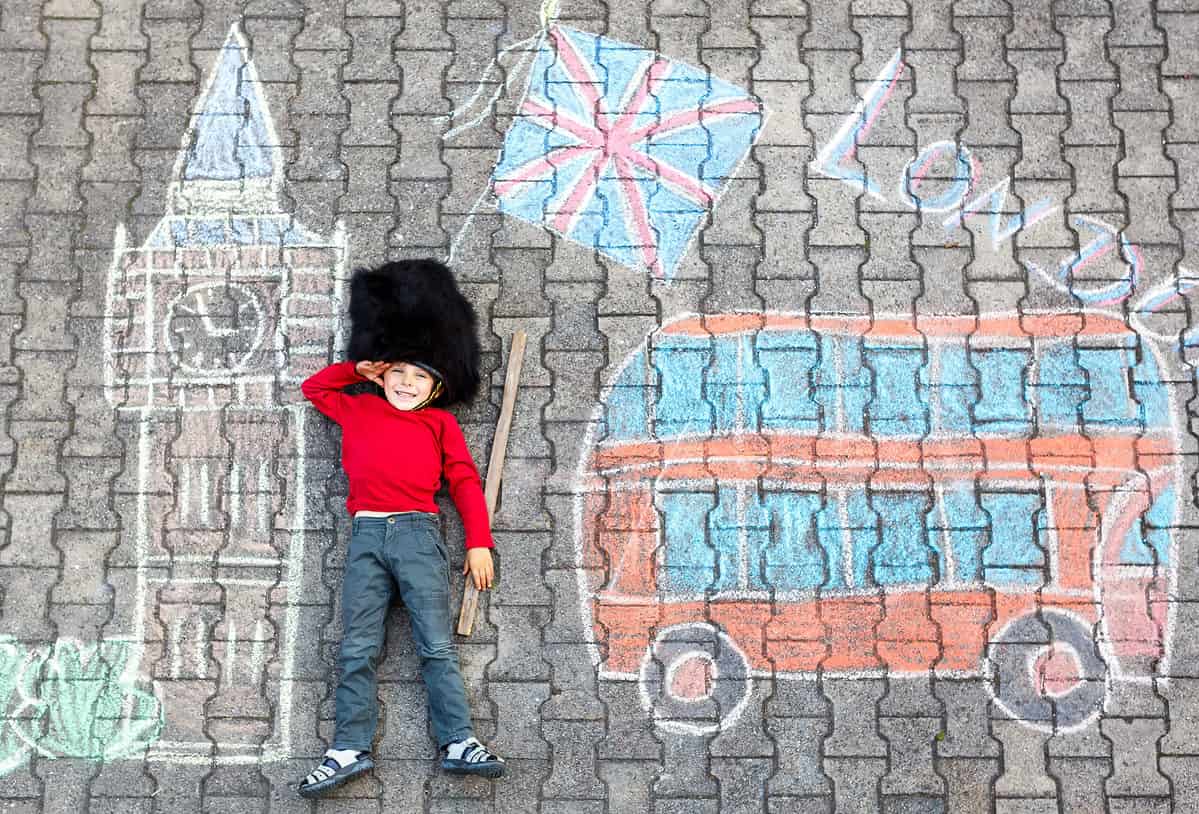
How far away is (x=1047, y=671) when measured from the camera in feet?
14.2

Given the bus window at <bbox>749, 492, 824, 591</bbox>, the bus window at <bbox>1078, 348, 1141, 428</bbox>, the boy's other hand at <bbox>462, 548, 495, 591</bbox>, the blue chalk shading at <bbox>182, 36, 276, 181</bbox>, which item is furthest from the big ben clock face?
the bus window at <bbox>1078, 348, 1141, 428</bbox>

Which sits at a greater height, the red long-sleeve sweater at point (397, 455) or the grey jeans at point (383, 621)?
the red long-sleeve sweater at point (397, 455)

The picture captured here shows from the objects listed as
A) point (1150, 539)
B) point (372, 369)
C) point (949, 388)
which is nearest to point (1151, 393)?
point (1150, 539)

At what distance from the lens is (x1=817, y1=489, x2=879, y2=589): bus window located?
14.4 ft

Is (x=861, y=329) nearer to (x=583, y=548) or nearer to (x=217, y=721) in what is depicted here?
(x=583, y=548)

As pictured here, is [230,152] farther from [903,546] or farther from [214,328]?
[903,546]

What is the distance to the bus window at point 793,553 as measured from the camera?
14.3 feet

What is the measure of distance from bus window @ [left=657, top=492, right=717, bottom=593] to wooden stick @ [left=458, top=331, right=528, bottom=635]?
598 millimetres

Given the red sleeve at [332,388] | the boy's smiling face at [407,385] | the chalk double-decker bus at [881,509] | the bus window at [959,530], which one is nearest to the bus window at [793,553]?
the chalk double-decker bus at [881,509]

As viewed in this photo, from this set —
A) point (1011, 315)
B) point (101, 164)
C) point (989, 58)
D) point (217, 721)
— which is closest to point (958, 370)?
point (1011, 315)

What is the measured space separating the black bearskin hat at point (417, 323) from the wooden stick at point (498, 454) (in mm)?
143

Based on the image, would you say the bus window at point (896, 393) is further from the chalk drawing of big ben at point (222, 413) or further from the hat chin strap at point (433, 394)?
the chalk drawing of big ben at point (222, 413)

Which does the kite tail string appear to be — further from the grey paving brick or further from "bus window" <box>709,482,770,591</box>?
the grey paving brick

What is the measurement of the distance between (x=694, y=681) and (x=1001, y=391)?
157cm
